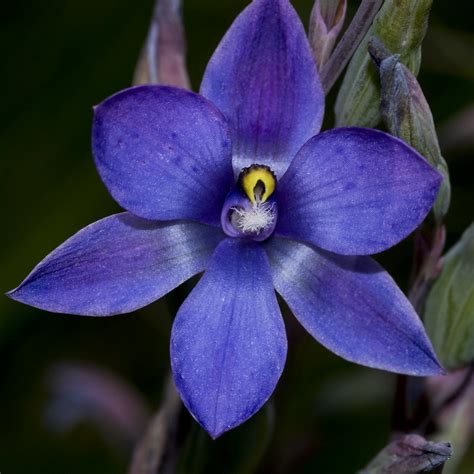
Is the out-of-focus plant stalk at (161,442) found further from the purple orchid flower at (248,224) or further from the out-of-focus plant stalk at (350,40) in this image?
the out-of-focus plant stalk at (350,40)

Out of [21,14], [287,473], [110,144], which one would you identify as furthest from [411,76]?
[21,14]

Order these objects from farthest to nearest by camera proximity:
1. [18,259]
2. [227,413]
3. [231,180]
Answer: [18,259] < [231,180] < [227,413]

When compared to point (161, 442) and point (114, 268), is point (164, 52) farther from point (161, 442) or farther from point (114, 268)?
point (161, 442)

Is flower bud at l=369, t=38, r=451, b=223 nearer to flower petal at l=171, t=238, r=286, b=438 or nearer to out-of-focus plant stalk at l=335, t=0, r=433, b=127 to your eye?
out-of-focus plant stalk at l=335, t=0, r=433, b=127

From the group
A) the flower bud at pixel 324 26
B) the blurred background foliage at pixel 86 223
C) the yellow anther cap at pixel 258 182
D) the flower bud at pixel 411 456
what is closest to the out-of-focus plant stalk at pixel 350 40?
the flower bud at pixel 324 26

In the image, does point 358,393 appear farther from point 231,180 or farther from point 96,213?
point 231,180

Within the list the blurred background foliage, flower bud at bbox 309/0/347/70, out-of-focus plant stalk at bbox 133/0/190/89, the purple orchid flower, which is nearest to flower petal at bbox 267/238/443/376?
the purple orchid flower
